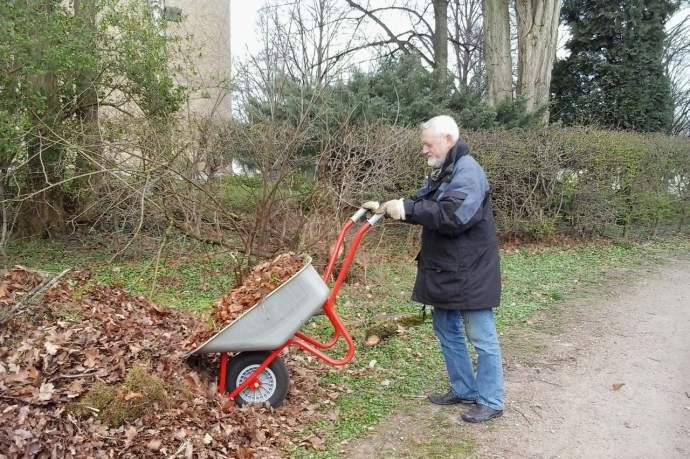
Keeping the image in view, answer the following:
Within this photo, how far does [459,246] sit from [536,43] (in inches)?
429

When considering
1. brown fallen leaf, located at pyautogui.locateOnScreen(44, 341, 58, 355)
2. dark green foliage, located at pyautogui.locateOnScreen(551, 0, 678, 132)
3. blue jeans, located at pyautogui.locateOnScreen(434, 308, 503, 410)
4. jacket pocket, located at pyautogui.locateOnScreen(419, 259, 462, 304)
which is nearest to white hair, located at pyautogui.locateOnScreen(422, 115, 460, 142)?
jacket pocket, located at pyautogui.locateOnScreen(419, 259, 462, 304)

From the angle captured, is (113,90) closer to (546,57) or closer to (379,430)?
(379,430)

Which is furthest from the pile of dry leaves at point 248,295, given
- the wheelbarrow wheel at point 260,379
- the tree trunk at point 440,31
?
the tree trunk at point 440,31

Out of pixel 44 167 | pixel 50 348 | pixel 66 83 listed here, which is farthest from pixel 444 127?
pixel 66 83

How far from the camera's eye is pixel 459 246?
11.5 feet

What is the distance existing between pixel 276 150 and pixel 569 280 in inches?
167

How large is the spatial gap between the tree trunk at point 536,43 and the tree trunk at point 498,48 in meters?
0.28

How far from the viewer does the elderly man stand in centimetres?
339

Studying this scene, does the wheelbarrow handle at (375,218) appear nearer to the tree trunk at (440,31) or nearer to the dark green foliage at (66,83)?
the dark green foliage at (66,83)

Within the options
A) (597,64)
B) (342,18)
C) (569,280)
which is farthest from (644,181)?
(342,18)

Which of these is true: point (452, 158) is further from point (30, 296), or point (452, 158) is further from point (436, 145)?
point (30, 296)

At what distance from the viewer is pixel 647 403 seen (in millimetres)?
4074

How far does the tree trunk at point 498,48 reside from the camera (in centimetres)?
1328

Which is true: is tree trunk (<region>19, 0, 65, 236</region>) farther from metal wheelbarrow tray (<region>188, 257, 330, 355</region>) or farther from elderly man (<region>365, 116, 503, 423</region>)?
elderly man (<region>365, 116, 503, 423</region>)
